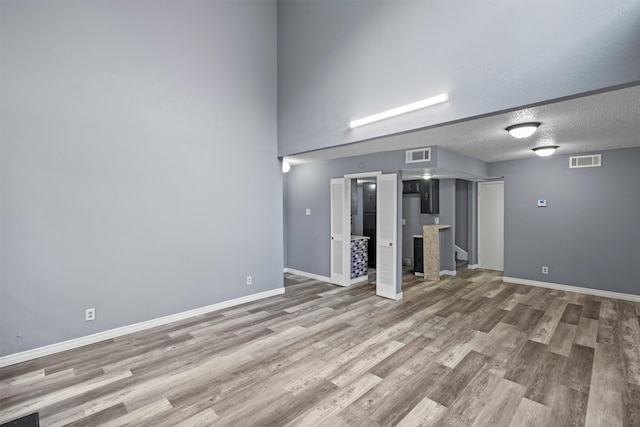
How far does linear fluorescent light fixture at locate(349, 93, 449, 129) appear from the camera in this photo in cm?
308

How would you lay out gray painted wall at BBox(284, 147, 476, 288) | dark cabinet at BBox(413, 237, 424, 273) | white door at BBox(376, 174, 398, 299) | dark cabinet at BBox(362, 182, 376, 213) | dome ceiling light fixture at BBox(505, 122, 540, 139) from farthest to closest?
dark cabinet at BBox(362, 182, 376, 213)
dark cabinet at BBox(413, 237, 424, 273)
gray painted wall at BBox(284, 147, 476, 288)
white door at BBox(376, 174, 398, 299)
dome ceiling light fixture at BBox(505, 122, 540, 139)

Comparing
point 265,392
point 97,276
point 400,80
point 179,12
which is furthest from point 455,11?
point 97,276

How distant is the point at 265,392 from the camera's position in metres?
2.43

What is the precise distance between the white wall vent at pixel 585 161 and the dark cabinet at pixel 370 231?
13.3 ft

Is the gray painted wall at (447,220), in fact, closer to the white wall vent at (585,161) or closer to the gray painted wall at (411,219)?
the gray painted wall at (411,219)

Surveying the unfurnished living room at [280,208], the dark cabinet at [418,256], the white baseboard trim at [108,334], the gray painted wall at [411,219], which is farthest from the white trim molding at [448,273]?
the white baseboard trim at [108,334]

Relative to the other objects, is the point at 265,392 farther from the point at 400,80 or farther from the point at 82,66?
the point at 82,66

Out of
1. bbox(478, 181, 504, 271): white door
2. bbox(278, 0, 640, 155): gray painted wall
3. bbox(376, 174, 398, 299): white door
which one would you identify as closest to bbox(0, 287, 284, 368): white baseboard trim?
bbox(376, 174, 398, 299): white door

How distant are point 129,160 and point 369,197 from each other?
5.51 m

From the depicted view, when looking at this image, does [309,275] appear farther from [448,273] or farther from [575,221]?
[575,221]

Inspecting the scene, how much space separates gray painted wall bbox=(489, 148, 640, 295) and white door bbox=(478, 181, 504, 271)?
117 cm

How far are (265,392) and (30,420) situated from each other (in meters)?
1.71

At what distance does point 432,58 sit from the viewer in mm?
3180

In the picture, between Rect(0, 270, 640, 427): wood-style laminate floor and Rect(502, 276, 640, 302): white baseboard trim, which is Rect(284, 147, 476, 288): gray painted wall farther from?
Rect(0, 270, 640, 427): wood-style laminate floor
